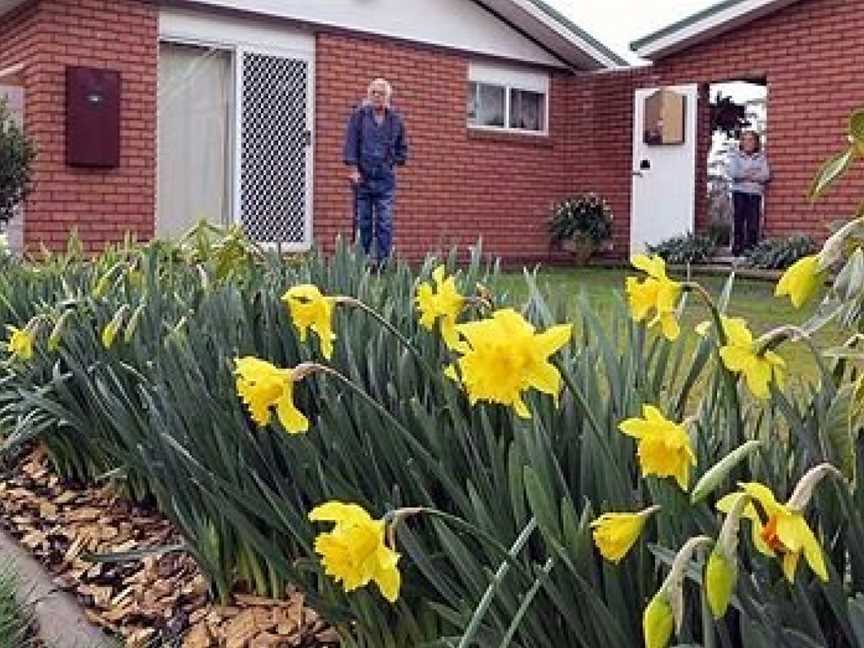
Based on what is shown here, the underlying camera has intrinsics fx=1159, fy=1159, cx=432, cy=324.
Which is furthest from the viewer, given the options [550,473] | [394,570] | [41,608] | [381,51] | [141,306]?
[381,51]

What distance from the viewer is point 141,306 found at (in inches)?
105

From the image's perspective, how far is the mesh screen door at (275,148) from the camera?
1212 centimetres

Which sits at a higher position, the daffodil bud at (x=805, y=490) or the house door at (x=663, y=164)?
the house door at (x=663, y=164)

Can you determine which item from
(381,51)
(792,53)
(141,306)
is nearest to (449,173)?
(381,51)

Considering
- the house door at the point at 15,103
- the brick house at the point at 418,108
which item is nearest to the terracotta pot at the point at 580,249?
the brick house at the point at 418,108

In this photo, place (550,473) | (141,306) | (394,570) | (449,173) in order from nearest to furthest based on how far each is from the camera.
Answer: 1. (394,570)
2. (550,473)
3. (141,306)
4. (449,173)

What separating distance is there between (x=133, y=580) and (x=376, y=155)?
27.5 ft

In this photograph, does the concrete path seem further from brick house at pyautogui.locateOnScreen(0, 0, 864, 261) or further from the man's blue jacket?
the man's blue jacket

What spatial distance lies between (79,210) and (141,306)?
29.1 feet

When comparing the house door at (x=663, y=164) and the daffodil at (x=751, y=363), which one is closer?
the daffodil at (x=751, y=363)

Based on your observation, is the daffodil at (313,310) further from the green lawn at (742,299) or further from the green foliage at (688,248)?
the green foliage at (688,248)

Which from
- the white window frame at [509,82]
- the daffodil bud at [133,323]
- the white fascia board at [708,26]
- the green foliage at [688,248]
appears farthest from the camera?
the white window frame at [509,82]

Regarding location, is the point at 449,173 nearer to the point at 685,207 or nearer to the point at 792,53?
the point at 685,207

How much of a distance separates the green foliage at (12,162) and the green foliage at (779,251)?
25.0 feet
